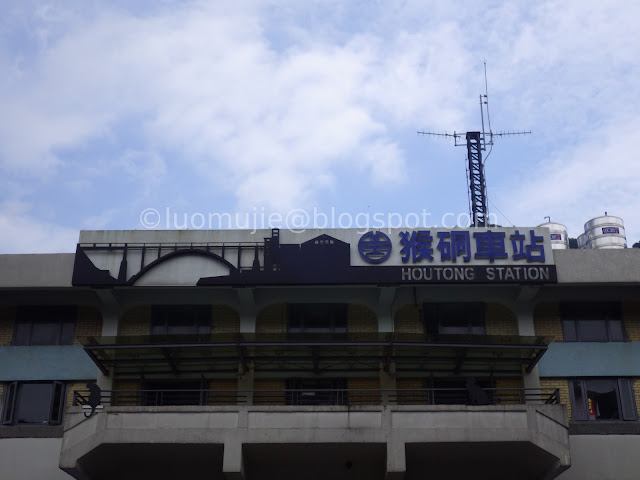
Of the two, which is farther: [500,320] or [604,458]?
[500,320]

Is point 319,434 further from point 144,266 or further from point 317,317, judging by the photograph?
point 144,266

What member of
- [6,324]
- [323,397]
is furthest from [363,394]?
[6,324]

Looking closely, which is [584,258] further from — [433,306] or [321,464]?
[321,464]

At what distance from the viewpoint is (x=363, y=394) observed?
30750 mm

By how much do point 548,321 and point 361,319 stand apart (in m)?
7.01

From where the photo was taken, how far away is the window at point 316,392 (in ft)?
101

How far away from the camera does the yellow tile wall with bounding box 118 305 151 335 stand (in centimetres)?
3191

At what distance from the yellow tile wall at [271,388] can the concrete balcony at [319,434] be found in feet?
10.4

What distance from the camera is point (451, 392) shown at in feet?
101

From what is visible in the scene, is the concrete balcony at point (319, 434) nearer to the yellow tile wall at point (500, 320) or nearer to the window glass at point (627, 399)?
the window glass at point (627, 399)

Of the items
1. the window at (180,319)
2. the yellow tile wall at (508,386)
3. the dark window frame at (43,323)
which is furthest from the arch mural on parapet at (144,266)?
the yellow tile wall at (508,386)

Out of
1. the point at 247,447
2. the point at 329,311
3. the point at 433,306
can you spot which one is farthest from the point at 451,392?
the point at 247,447

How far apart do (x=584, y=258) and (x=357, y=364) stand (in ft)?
30.1

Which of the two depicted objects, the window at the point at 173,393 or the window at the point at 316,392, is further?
the window at the point at 173,393
